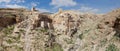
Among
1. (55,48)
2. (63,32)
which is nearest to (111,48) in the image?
(55,48)

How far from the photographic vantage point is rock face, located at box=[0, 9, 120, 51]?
2299 inches

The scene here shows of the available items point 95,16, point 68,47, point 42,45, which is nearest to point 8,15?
point 42,45

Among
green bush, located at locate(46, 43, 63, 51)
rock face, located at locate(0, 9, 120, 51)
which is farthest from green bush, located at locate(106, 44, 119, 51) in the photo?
green bush, located at locate(46, 43, 63, 51)

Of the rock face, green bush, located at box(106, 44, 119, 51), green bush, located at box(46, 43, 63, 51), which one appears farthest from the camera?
green bush, located at box(46, 43, 63, 51)

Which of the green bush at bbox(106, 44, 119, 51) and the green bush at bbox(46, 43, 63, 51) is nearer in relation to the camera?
the green bush at bbox(106, 44, 119, 51)

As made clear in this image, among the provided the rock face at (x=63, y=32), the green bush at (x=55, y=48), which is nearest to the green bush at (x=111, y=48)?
the rock face at (x=63, y=32)

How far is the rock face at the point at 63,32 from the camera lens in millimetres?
58406

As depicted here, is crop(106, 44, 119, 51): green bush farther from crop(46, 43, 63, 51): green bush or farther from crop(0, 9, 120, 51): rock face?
crop(46, 43, 63, 51): green bush

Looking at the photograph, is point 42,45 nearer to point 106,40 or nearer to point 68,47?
point 68,47

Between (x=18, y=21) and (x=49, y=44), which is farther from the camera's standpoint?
(x=18, y=21)

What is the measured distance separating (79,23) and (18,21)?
1395 cm

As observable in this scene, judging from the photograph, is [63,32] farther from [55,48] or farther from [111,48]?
[111,48]

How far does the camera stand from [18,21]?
63.7 metres

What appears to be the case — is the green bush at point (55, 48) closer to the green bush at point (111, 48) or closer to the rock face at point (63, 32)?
the rock face at point (63, 32)
